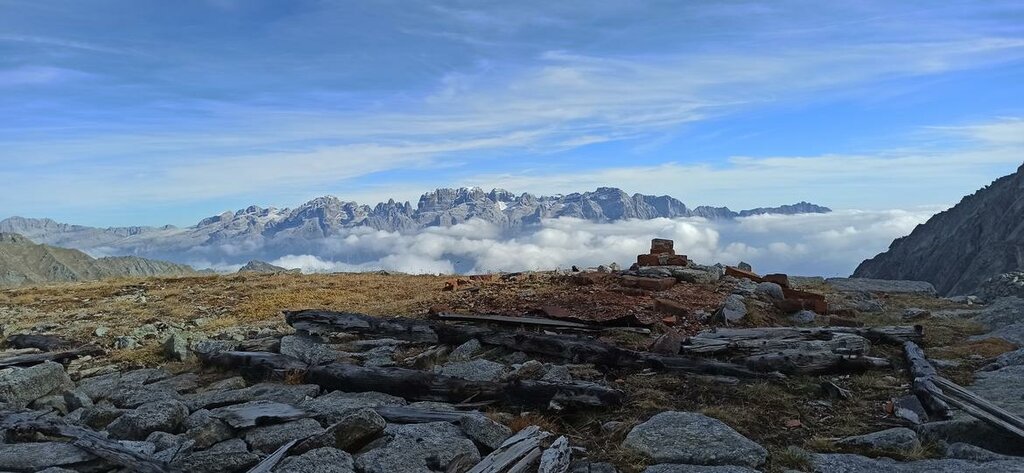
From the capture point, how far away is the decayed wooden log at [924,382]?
27.3ft

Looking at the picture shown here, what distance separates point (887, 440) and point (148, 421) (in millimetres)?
8795

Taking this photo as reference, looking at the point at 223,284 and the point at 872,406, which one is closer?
the point at 872,406

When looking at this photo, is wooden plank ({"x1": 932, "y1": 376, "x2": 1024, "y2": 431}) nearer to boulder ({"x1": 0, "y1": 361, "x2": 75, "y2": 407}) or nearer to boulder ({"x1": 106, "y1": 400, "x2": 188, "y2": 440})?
boulder ({"x1": 106, "y1": 400, "x2": 188, "y2": 440})

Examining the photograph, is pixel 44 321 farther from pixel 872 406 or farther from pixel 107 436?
Answer: pixel 872 406

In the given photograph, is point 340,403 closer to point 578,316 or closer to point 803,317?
point 578,316

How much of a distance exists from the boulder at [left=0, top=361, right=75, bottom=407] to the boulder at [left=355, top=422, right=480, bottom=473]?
6429 mm

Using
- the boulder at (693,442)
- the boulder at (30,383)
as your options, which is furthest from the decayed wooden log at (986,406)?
the boulder at (30,383)

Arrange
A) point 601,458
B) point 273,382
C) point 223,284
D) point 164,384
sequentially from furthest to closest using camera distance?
point 223,284
point 164,384
point 273,382
point 601,458

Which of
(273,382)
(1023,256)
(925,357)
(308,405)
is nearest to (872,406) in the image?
(925,357)

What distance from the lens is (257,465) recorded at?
6566 mm

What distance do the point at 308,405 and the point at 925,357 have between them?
436 inches

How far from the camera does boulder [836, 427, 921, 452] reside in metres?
7.37

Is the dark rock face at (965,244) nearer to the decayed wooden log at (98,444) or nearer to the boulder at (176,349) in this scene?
the boulder at (176,349)

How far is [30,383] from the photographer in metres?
10.2
